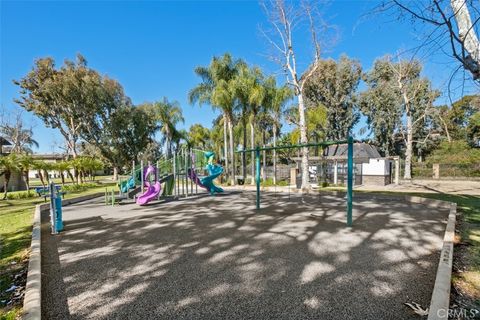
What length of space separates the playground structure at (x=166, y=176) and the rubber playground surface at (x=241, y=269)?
459 centimetres

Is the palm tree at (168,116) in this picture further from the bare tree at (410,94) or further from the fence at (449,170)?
the fence at (449,170)

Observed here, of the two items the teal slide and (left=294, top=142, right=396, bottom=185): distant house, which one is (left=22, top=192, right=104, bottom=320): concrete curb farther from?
(left=294, top=142, right=396, bottom=185): distant house

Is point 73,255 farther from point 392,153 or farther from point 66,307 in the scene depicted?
point 392,153

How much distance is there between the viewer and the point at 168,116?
26.9 meters

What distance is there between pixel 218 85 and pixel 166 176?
10125 mm

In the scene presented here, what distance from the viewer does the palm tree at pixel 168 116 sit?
86.9ft

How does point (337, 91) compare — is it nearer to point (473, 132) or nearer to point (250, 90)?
point (473, 132)

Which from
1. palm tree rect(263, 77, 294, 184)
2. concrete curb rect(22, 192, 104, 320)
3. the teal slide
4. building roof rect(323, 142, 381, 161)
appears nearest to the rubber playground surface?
concrete curb rect(22, 192, 104, 320)

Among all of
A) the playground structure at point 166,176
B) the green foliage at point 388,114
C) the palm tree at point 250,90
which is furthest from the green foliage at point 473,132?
the playground structure at point 166,176

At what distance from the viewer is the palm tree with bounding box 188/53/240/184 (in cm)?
2024

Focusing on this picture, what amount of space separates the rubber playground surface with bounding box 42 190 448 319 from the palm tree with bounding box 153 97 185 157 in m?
21.0

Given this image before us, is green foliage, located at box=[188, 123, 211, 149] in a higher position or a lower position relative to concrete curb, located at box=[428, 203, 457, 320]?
higher

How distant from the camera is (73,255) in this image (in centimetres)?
452

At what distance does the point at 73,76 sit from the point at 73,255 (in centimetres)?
2683
